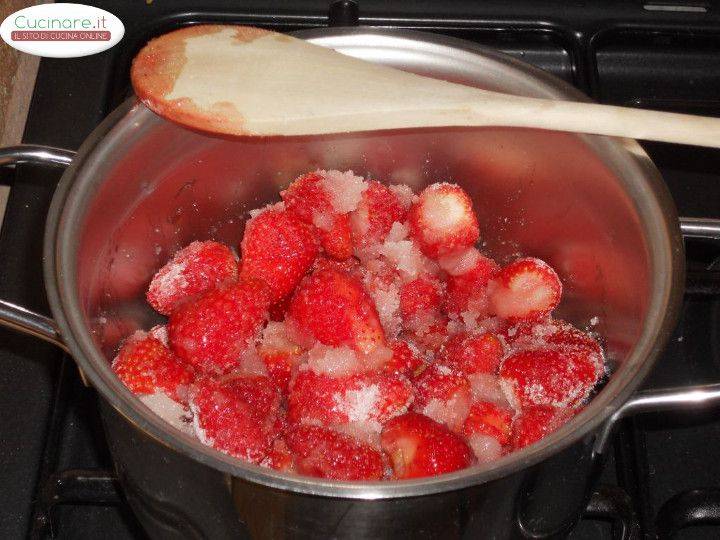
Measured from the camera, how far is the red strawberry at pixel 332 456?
2.32ft

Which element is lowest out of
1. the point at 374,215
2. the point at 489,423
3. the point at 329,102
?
the point at 489,423

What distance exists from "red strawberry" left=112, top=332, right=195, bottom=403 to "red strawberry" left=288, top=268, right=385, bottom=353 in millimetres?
130

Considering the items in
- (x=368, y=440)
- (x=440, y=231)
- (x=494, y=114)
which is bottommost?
(x=368, y=440)

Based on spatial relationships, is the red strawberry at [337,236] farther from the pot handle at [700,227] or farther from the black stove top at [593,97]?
the pot handle at [700,227]

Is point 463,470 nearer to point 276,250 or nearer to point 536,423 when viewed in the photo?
point 536,423

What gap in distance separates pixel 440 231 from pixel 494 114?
0.18 metres

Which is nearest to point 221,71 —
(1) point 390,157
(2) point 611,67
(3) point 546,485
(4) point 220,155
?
(4) point 220,155

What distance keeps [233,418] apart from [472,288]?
33cm

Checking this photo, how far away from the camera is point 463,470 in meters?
0.56

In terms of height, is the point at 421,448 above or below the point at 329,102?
below

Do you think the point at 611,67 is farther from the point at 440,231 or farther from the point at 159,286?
the point at 159,286

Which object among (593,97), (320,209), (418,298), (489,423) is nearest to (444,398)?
(489,423)

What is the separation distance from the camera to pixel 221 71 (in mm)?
798
